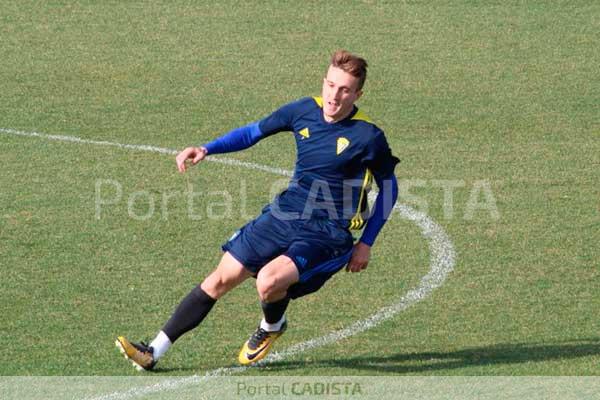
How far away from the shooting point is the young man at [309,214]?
349 inches

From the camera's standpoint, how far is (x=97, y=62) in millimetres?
19109

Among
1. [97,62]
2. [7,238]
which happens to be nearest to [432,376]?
[7,238]

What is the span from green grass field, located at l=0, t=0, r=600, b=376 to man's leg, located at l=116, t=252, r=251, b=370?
0.19m

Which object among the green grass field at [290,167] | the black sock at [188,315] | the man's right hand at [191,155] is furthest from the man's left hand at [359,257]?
the man's right hand at [191,155]

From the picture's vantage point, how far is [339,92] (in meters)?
8.85

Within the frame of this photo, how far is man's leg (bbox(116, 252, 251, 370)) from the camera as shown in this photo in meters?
8.91

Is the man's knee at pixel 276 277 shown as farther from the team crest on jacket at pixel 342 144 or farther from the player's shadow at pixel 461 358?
the team crest on jacket at pixel 342 144

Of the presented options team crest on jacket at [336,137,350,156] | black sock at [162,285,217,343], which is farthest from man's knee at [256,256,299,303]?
team crest on jacket at [336,137,350,156]

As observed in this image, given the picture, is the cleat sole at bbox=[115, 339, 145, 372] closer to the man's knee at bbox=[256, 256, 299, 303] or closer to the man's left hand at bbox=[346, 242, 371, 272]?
the man's knee at bbox=[256, 256, 299, 303]

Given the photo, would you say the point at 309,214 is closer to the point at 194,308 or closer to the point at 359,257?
the point at 359,257

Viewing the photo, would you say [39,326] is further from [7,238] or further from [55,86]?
[55,86]

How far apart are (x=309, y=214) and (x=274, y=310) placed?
704 mm

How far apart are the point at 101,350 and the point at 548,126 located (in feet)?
28.8

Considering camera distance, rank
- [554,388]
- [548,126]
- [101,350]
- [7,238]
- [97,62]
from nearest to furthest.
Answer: [554,388], [101,350], [7,238], [548,126], [97,62]
